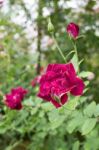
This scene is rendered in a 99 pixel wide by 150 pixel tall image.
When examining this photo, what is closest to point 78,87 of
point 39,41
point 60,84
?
point 60,84

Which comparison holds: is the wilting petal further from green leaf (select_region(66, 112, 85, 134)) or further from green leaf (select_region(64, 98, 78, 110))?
green leaf (select_region(66, 112, 85, 134))

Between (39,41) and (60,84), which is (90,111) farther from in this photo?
(39,41)

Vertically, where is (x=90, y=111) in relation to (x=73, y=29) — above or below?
below

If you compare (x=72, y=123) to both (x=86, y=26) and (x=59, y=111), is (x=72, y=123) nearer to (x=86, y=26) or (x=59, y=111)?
(x=59, y=111)

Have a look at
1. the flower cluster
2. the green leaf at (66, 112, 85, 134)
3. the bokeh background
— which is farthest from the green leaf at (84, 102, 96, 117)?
the bokeh background

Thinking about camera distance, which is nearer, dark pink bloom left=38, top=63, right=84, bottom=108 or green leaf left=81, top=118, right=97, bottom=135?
dark pink bloom left=38, top=63, right=84, bottom=108

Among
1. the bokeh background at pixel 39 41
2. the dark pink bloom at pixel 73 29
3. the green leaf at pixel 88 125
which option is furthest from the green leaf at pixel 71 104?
the bokeh background at pixel 39 41

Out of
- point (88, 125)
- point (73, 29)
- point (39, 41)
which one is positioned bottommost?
point (88, 125)
